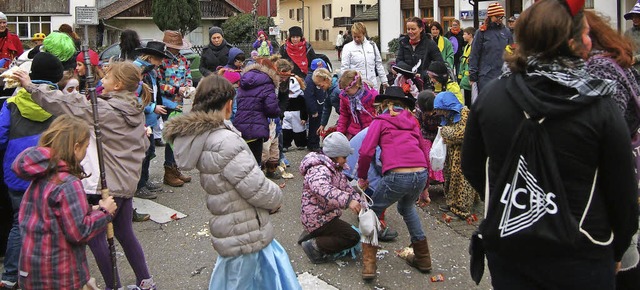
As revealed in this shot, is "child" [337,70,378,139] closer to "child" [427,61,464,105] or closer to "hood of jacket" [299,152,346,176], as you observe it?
"child" [427,61,464,105]

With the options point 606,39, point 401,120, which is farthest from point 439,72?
point 606,39

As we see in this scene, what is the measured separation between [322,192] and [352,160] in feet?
4.52

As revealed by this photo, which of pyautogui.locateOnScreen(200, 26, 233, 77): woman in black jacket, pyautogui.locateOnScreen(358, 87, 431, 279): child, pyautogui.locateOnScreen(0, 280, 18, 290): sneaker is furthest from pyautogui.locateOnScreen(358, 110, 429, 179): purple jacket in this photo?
pyautogui.locateOnScreen(200, 26, 233, 77): woman in black jacket

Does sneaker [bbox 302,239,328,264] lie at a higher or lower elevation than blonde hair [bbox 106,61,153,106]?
lower

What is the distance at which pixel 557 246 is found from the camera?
94.2 inches

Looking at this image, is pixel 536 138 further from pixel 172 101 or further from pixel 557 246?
pixel 172 101

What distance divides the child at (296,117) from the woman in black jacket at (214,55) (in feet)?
4.00

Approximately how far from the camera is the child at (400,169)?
5.18 m

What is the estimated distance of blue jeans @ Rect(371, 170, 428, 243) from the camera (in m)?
5.18

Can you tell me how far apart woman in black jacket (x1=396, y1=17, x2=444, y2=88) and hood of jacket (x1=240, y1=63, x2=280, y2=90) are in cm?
241

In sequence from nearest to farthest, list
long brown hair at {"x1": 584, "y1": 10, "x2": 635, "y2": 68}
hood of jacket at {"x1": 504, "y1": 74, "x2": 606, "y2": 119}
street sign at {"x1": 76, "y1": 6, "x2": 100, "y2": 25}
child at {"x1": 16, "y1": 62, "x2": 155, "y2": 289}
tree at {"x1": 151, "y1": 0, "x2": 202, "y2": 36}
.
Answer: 1. hood of jacket at {"x1": 504, "y1": 74, "x2": 606, "y2": 119}
2. long brown hair at {"x1": 584, "y1": 10, "x2": 635, "y2": 68}
3. child at {"x1": 16, "y1": 62, "x2": 155, "y2": 289}
4. street sign at {"x1": 76, "y1": 6, "x2": 100, "y2": 25}
5. tree at {"x1": 151, "y1": 0, "x2": 202, "y2": 36}

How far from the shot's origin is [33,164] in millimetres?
3477

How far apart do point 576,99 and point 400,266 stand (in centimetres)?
333

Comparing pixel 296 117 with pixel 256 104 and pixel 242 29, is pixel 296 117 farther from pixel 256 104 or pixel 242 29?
pixel 242 29
